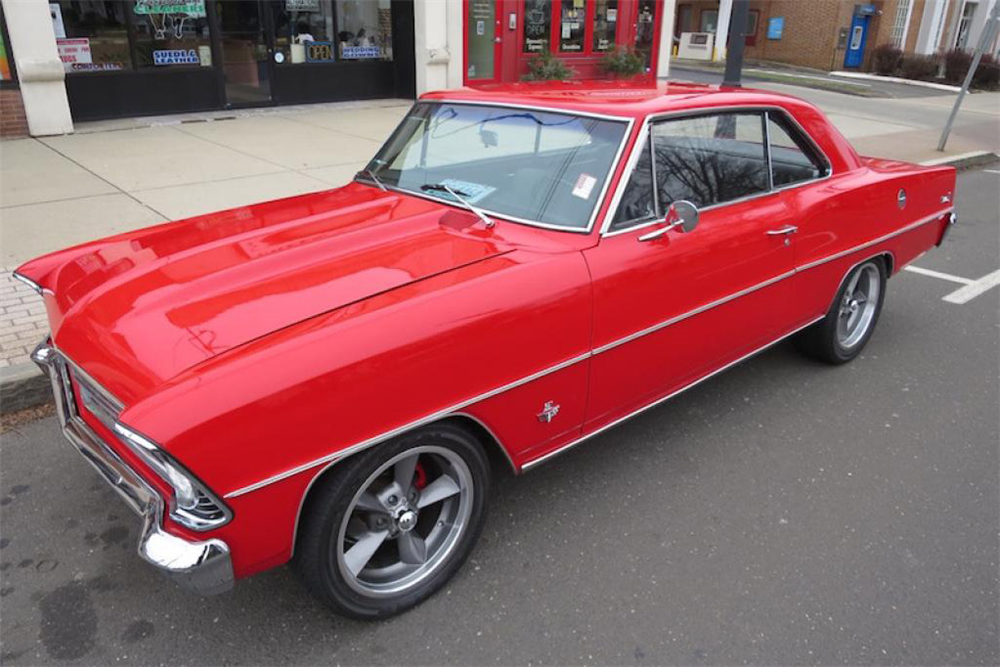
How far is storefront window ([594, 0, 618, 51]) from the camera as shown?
619 inches

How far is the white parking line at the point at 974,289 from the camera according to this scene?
5812 millimetres

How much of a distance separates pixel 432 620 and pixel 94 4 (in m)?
10.5

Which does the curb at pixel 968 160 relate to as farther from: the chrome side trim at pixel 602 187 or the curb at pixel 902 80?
the curb at pixel 902 80

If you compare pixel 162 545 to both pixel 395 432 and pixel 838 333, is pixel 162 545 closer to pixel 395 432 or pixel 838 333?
pixel 395 432

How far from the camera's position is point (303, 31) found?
484 inches

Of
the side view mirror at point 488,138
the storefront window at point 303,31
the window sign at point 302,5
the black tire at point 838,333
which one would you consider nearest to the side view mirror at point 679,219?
the side view mirror at point 488,138

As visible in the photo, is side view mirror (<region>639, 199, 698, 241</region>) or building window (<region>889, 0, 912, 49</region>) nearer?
side view mirror (<region>639, 199, 698, 241</region>)

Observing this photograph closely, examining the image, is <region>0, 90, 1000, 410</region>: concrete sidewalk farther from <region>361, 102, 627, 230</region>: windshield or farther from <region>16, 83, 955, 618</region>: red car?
<region>361, 102, 627, 230</region>: windshield

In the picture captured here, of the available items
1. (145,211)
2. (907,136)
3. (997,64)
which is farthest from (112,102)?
(997,64)

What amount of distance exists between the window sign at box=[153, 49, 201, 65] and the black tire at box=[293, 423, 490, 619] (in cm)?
1037

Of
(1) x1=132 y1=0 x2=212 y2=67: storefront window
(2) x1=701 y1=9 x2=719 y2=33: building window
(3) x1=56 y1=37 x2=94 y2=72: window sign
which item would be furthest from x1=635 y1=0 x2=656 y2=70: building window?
(2) x1=701 y1=9 x2=719 y2=33: building window

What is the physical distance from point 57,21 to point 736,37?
878 centimetres

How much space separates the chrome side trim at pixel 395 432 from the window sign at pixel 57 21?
32.6ft

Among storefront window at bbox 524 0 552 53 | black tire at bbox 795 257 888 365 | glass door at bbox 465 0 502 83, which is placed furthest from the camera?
storefront window at bbox 524 0 552 53
